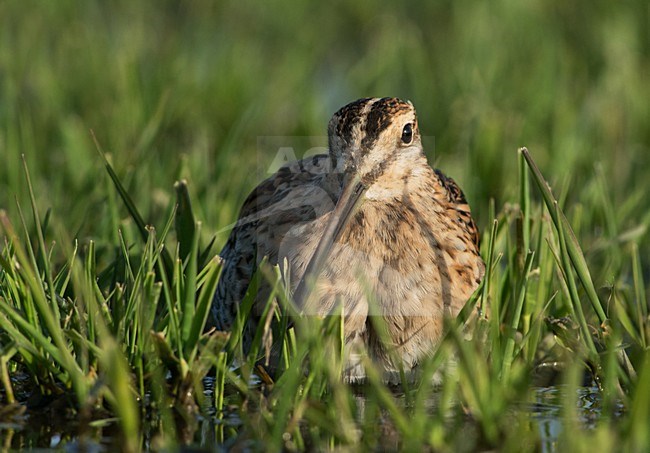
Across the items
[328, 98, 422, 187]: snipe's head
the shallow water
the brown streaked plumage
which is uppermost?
[328, 98, 422, 187]: snipe's head

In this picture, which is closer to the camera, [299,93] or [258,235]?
[258,235]

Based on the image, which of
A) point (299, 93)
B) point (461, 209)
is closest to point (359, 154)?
point (461, 209)

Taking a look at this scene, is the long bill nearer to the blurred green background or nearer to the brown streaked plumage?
the brown streaked plumage

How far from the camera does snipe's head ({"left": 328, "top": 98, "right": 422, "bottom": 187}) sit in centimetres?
429

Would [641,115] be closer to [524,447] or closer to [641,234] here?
[641,234]

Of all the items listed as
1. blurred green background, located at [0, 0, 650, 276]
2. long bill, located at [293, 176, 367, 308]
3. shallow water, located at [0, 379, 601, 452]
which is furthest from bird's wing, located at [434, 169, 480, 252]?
shallow water, located at [0, 379, 601, 452]

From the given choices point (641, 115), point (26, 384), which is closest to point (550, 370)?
point (26, 384)

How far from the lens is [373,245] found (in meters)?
4.44

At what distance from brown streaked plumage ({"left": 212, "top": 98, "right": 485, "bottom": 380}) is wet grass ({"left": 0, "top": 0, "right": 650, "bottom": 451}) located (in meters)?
0.17

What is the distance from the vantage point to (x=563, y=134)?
291 inches

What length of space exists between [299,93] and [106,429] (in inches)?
205

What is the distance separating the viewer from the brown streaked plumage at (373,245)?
4293 millimetres

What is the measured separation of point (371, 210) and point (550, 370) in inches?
39.3

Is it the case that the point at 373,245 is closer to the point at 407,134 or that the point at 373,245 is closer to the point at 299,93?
the point at 407,134
